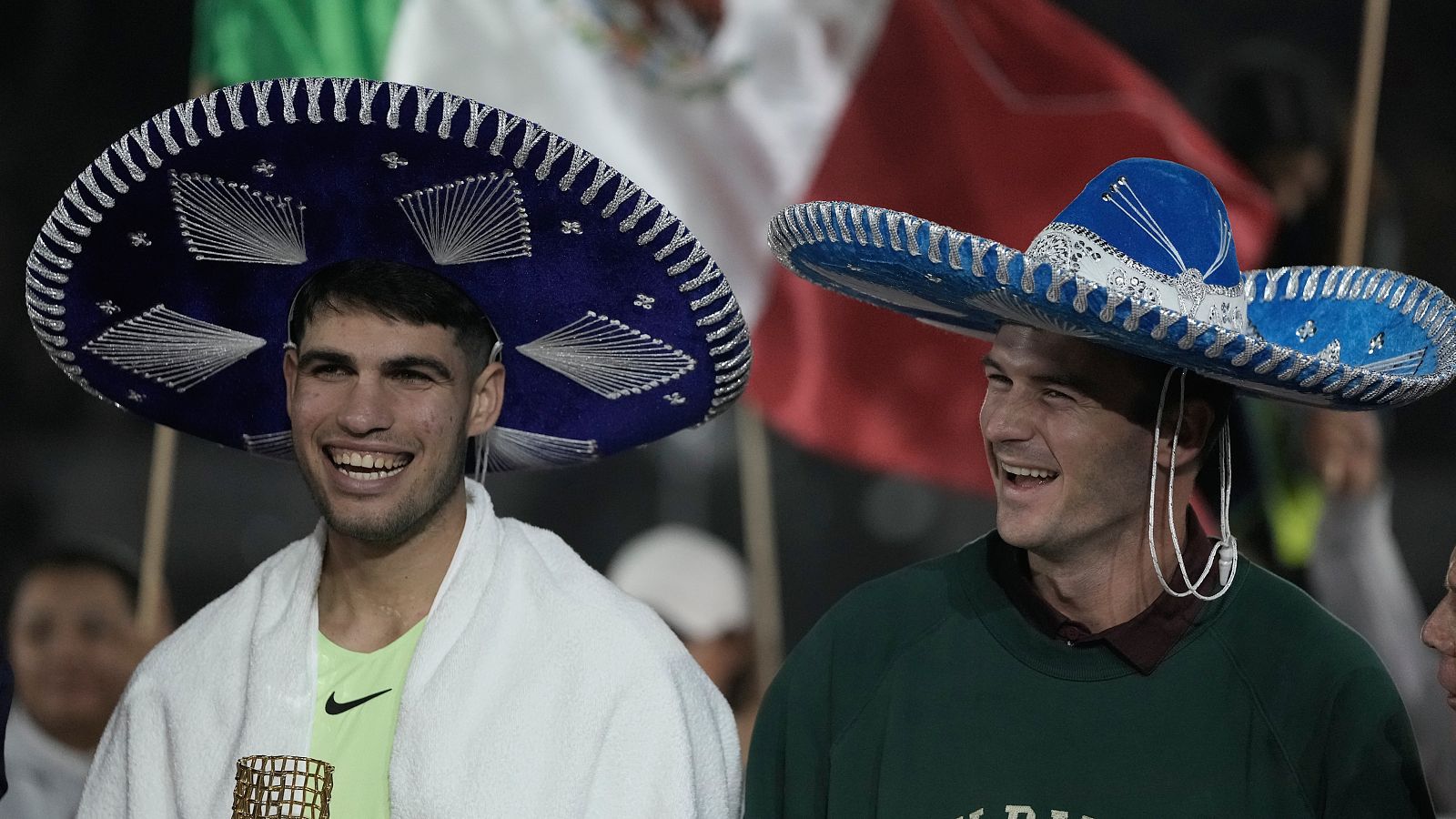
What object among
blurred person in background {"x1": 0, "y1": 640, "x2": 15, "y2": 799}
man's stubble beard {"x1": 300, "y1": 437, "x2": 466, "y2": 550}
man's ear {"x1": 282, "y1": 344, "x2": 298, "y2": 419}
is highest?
man's ear {"x1": 282, "y1": 344, "x2": 298, "y2": 419}

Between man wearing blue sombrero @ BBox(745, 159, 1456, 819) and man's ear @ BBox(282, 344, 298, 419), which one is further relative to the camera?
man's ear @ BBox(282, 344, 298, 419)

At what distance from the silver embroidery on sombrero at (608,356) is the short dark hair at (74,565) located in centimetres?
274

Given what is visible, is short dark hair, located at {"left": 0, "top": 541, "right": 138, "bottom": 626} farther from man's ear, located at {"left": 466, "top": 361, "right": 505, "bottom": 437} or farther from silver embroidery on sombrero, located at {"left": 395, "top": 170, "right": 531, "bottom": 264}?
silver embroidery on sombrero, located at {"left": 395, "top": 170, "right": 531, "bottom": 264}

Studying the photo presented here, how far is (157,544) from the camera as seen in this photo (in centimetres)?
509

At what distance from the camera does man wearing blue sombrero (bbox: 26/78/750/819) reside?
2400 mm

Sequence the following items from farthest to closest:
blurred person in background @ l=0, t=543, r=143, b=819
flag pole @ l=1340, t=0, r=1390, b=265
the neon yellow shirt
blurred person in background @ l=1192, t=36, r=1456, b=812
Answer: flag pole @ l=1340, t=0, r=1390, b=265
blurred person in background @ l=1192, t=36, r=1456, b=812
blurred person in background @ l=0, t=543, r=143, b=819
the neon yellow shirt

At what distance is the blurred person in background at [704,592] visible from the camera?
16.8ft

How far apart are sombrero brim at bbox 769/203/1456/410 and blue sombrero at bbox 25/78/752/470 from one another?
0.26 metres

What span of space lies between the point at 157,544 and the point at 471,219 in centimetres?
304

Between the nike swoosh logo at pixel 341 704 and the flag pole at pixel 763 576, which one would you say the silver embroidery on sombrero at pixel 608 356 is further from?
the flag pole at pixel 763 576

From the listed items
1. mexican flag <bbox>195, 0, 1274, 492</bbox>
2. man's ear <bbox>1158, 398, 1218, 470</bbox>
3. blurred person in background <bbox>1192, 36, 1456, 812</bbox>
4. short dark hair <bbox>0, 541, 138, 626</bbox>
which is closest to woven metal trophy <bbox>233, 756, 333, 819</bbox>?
man's ear <bbox>1158, 398, 1218, 470</bbox>

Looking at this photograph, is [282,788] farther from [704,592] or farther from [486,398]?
[704,592]

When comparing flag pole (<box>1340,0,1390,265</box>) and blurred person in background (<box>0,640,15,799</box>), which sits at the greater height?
flag pole (<box>1340,0,1390,265</box>)

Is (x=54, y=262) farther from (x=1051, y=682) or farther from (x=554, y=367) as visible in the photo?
(x=1051, y=682)
